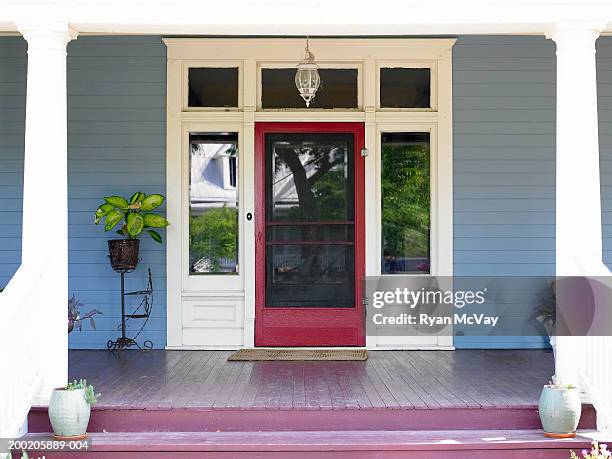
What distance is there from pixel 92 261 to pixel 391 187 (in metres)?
2.56

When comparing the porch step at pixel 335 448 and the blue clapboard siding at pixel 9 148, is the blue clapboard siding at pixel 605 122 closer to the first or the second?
the porch step at pixel 335 448

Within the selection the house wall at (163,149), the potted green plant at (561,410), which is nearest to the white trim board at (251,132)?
the house wall at (163,149)

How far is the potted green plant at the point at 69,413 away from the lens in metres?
4.55

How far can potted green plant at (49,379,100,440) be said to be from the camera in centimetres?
455

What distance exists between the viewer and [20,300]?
456cm

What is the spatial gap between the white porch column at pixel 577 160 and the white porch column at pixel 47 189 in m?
2.94

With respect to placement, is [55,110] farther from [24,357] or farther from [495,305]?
[495,305]

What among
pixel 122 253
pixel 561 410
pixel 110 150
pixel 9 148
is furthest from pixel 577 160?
pixel 9 148

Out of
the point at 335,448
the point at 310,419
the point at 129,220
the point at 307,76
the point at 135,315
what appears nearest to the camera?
the point at 335,448

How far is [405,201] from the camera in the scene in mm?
6969

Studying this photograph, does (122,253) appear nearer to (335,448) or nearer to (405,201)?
(405,201)

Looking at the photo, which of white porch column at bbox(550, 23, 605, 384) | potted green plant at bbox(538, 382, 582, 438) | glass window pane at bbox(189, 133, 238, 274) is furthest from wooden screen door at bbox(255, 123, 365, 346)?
potted green plant at bbox(538, 382, 582, 438)

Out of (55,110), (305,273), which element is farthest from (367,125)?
(55,110)

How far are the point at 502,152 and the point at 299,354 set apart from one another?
236 centimetres
